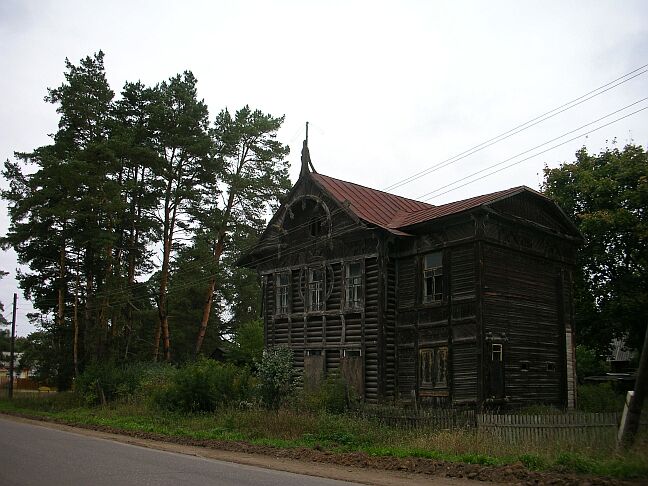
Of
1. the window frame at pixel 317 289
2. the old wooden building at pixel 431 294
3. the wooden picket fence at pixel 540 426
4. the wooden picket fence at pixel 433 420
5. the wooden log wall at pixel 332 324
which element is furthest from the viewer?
the window frame at pixel 317 289

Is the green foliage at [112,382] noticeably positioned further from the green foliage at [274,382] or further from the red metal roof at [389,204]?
the red metal roof at [389,204]

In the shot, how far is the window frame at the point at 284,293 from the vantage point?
91.3 feet

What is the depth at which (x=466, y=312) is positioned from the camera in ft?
68.8

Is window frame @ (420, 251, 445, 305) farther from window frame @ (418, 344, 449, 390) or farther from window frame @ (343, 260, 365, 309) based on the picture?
window frame @ (343, 260, 365, 309)

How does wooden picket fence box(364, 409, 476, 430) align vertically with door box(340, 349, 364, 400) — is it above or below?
below

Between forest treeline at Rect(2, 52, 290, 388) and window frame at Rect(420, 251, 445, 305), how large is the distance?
738 inches

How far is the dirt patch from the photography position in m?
10.7

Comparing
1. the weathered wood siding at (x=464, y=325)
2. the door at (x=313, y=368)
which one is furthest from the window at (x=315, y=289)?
the weathered wood siding at (x=464, y=325)

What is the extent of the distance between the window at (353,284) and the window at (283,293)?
3816mm

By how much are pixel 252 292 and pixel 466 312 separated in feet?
107

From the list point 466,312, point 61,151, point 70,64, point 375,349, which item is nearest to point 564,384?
point 466,312

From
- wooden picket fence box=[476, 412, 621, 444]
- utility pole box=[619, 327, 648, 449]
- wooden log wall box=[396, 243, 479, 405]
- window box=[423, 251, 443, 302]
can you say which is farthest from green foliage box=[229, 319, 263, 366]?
utility pole box=[619, 327, 648, 449]

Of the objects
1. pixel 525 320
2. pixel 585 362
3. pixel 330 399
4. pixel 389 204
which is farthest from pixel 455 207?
pixel 585 362

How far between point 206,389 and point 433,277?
986 cm
